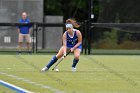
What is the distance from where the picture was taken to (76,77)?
1501 cm

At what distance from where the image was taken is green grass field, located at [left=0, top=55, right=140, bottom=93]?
40.5 feet

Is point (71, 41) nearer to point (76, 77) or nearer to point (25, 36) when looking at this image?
point (76, 77)

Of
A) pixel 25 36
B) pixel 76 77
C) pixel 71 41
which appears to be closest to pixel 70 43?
pixel 71 41

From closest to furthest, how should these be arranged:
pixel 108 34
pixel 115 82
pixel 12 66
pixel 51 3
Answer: pixel 115 82, pixel 12 66, pixel 108 34, pixel 51 3

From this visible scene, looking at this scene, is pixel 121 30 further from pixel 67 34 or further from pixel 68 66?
pixel 67 34

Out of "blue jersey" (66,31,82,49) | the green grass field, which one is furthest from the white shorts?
"blue jersey" (66,31,82,49)

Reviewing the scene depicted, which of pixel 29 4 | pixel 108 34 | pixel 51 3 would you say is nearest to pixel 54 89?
pixel 108 34

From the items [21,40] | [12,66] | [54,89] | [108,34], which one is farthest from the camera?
[108,34]

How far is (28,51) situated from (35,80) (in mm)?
12028

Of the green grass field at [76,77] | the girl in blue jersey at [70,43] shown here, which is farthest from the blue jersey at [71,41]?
the green grass field at [76,77]

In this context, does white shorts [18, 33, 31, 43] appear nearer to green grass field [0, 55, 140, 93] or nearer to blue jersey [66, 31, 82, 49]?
green grass field [0, 55, 140, 93]

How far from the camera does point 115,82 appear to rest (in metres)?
13.9

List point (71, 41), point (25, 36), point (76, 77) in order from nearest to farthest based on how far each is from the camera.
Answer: point (76, 77)
point (71, 41)
point (25, 36)

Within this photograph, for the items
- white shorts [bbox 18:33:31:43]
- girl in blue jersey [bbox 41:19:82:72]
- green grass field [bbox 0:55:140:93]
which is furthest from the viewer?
white shorts [bbox 18:33:31:43]
